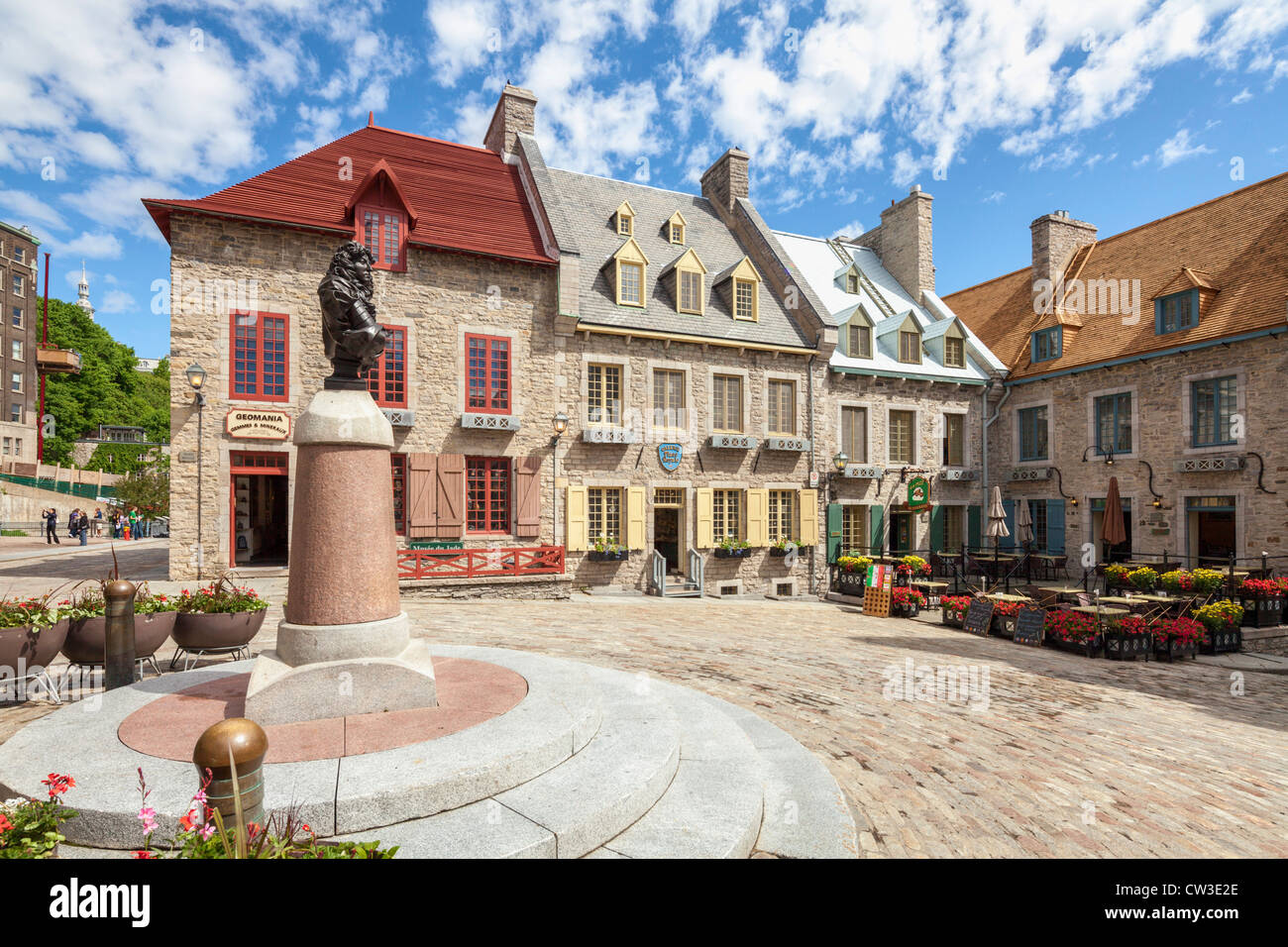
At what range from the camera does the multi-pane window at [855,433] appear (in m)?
21.8

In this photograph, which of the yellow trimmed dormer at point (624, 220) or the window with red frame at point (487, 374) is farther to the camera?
the yellow trimmed dormer at point (624, 220)

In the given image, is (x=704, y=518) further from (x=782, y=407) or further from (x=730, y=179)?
(x=730, y=179)

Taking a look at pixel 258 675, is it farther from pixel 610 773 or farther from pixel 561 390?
pixel 561 390

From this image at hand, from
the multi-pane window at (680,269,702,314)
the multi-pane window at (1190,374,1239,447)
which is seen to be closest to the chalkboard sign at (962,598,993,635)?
the multi-pane window at (1190,374,1239,447)

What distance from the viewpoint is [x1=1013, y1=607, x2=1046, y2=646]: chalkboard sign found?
12594mm

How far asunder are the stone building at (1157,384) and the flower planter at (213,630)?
20.9 meters

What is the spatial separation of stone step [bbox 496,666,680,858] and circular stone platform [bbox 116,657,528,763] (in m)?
0.90

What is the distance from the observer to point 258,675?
16.7 ft

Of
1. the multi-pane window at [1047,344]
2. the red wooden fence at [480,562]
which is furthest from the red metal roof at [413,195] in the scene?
the multi-pane window at [1047,344]

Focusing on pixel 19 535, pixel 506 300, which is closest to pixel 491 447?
pixel 506 300

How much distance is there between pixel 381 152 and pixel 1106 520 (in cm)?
2328

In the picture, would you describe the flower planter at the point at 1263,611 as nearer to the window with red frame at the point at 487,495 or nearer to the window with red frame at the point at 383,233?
the window with red frame at the point at 487,495

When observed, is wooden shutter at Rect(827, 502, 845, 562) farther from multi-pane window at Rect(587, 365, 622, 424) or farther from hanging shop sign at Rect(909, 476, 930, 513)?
multi-pane window at Rect(587, 365, 622, 424)

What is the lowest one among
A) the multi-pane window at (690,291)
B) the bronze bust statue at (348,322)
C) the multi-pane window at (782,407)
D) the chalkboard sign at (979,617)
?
the chalkboard sign at (979,617)
